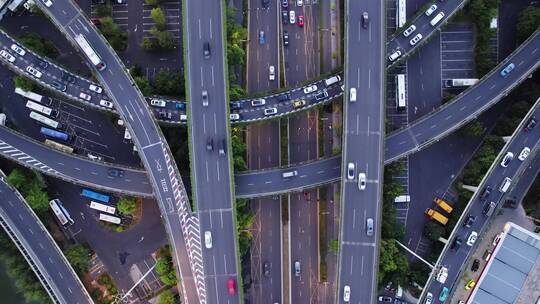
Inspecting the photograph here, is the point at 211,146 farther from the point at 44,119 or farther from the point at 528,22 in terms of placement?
the point at 528,22

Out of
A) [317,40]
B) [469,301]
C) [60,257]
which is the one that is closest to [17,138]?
[60,257]

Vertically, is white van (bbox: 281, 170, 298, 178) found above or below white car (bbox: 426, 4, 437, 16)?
below

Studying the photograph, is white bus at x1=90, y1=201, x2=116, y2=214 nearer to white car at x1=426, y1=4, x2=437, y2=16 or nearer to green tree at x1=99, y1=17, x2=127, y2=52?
green tree at x1=99, y1=17, x2=127, y2=52

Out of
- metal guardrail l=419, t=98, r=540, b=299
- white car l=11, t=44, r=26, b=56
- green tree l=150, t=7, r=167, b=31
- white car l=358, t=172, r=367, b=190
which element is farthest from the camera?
green tree l=150, t=7, r=167, b=31

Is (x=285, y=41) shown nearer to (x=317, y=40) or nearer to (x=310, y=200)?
(x=317, y=40)

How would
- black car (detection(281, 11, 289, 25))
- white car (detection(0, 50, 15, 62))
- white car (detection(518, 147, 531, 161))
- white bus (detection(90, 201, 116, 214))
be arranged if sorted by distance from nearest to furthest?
white car (detection(0, 50, 15, 62)) → white car (detection(518, 147, 531, 161)) → white bus (detection(90, 201, 116, 214)) → black car (detection(281, 11, 289, 25))

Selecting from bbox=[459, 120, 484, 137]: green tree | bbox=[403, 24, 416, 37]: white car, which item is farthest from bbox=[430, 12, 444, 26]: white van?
bbox=[459, 120, 484, 137]: green tree
